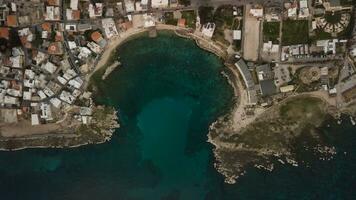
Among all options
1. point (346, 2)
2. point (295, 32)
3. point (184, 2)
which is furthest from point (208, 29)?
point (346, 2)

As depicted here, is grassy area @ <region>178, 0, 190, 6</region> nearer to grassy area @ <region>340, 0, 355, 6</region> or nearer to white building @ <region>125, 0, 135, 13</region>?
white building @ <region>125, 0, 135, 13</region>

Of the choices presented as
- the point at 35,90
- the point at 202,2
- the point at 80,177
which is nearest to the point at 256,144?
the point at 202,2

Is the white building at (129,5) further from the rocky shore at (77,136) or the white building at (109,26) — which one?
the rocky shore at (77,136)

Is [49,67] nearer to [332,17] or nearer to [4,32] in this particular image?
[4,32]

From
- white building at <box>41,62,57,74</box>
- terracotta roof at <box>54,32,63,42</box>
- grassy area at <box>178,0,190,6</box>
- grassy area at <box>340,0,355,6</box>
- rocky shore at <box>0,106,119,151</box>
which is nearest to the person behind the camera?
grassy area at <box>340,0,355,6</box>

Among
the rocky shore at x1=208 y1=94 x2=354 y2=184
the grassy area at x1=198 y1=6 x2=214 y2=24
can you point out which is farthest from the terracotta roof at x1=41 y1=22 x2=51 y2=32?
the rocky shore at x1=208 y1=94 x2=354 y2=184

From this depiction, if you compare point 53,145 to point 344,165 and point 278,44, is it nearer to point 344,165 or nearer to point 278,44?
point 278,44
